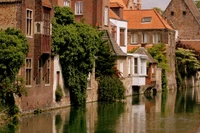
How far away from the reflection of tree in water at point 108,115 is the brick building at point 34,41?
4128 millimetres

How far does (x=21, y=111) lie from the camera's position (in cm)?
3428

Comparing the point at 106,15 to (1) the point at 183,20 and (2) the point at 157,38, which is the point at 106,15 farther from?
(1) the point at 183,20

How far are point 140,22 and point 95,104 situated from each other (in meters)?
36.5

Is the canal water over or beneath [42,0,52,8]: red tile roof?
beneath

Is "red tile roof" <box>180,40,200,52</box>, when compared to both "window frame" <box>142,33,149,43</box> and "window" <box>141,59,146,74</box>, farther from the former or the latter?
"window" <box>141,59,146,74</box>

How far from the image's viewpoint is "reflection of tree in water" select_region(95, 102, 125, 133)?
30.9m

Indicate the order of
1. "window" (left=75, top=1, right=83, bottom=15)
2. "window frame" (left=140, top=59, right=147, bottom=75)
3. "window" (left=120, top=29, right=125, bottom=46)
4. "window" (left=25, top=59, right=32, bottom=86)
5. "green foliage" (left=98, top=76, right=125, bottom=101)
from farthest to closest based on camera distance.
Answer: "window" (left=120, top=29, right=125, bottom=46)
"window frame" (left=140, top=59, right=147, bottom=75)
"window" (left=75, top=1, right=83, bottom=15)
"green foliage" (left=98, top=76, right=125, bottom=101)
"window" (left=25, top=59, right=32, bottom=86)

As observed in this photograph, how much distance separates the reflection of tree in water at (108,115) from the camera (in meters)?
30.9

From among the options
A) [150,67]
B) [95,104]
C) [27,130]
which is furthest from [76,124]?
[150,67]

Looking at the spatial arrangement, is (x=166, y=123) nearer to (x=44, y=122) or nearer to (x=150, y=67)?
(x=44, y=122)

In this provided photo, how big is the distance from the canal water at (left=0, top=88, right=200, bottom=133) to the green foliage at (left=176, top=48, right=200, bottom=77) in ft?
126

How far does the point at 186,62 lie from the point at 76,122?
172 ft

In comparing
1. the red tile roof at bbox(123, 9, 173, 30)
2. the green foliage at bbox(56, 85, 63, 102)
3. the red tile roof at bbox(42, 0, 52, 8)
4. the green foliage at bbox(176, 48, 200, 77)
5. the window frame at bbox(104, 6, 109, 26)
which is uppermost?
the red tile roof at bbox(123, 9, 173, 30)

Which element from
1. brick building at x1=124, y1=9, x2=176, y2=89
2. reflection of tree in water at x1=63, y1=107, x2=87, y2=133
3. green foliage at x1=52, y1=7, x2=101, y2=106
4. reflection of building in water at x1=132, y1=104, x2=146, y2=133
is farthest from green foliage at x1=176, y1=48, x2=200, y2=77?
reflection of tree in water at x1=63, y1=107, x2=87, y2=133
